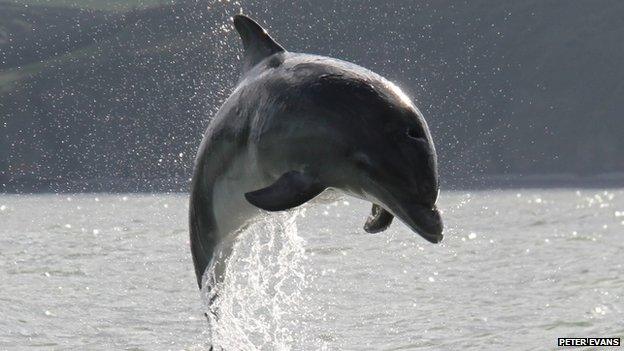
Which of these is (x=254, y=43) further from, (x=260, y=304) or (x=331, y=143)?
(x=260, y=304)

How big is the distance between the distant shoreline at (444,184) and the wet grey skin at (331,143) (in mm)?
108340

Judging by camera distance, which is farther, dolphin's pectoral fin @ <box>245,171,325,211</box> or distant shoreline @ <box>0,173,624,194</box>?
distant shoreline @ <box>0,173,624,194</box>

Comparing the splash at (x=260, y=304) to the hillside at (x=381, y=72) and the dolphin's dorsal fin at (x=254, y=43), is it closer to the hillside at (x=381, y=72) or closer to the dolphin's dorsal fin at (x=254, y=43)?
the dolphin's dorsal fin at (x=254, y=43)

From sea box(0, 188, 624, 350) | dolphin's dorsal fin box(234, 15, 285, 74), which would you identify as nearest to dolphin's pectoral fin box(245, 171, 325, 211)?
sea box(0, 188, 624, 350)

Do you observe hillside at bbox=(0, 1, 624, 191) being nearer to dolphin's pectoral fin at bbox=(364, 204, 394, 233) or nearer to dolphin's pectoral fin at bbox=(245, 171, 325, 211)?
dolphin's pectoral fin at bbox=(364, 204, 394, 233)

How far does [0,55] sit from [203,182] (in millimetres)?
189204

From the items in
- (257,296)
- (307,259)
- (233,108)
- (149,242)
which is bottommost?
(149,242)

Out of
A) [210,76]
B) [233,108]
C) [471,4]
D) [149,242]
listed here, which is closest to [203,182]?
[233,108]

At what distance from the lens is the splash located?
9.94 metres

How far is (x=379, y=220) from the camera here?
7332 millimetres

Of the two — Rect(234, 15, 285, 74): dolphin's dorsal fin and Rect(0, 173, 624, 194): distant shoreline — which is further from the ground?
Rect(234, 15, 285, 74): dolphin's dorsal fin

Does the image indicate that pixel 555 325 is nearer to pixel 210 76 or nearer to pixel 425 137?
pixel 425 137

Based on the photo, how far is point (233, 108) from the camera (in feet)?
27.0

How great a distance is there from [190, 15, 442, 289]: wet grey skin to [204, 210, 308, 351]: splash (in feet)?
3.66
